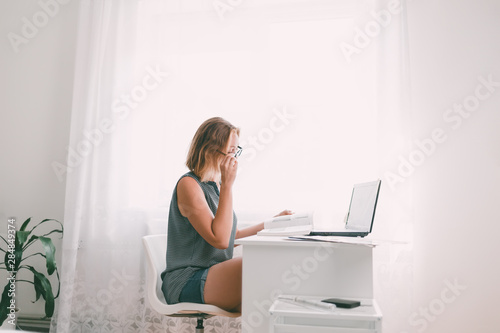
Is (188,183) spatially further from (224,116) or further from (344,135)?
(344,135)

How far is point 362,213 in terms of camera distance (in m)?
1.88

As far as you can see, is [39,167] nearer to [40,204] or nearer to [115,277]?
[40,204]

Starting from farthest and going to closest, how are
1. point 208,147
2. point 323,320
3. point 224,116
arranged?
point 224,116
point 208,147
point 323,320

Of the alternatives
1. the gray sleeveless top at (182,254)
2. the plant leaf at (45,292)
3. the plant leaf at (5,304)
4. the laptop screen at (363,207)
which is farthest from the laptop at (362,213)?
the plant leaf at (5,304)

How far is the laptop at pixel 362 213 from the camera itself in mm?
1771

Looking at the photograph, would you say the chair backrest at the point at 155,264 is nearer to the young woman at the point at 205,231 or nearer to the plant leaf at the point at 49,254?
the young woman at the point at 205,231

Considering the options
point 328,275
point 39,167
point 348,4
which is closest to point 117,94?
point 39,167

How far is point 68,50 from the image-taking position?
3.03m

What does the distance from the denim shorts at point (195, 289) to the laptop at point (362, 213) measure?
A: 0.47 meters

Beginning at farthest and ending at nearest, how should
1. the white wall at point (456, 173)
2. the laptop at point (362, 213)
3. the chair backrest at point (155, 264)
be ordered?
the white wall at point (456, 173) < the chair backrest at point (155, 264) < the laptop at point (362, 213)

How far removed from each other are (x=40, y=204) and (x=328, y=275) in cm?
216

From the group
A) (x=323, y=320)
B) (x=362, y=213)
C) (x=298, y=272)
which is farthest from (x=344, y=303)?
(x=362, y=213)

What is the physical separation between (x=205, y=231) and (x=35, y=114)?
6.05 feet

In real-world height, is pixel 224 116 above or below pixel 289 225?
above
